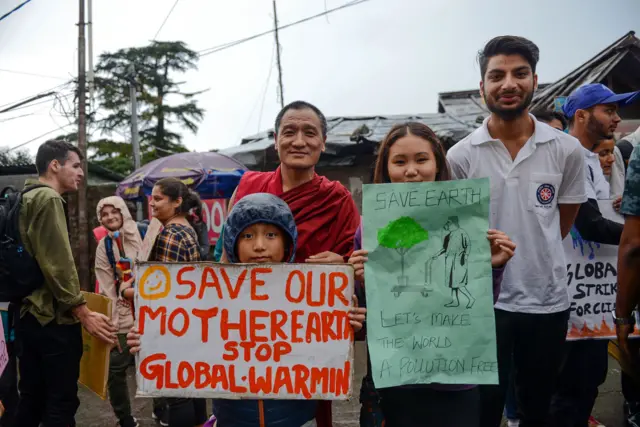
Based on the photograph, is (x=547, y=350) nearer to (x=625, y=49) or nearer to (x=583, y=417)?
(x=583, y=417)

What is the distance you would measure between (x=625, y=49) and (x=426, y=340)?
20.8ft

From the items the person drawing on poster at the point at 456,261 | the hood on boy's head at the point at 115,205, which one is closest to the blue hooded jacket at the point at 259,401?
the person drawing on poster at the point at 456,261

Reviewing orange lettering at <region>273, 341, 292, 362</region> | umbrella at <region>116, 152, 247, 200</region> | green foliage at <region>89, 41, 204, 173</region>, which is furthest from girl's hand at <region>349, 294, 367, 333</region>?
green foliage at <region>89, 41, 204, 173</region>

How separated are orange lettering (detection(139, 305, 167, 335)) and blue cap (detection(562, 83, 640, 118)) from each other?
2.34 metres

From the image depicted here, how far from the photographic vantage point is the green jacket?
7.77ft

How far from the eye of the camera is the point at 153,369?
158 cm

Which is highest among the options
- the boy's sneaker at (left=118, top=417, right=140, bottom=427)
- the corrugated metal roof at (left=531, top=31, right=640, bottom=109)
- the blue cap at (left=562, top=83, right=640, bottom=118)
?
the corrugated metal roof at (left=531, top=31, right=640, bottom=109)

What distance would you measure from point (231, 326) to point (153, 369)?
285mm

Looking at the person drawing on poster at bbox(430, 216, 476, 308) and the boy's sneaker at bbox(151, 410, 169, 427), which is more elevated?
the person drawing on poster at bbox(430, 216, 476, 308)

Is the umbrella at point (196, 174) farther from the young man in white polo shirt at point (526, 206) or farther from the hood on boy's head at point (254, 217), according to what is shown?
the young man in white polo shirt at point (526, 206)

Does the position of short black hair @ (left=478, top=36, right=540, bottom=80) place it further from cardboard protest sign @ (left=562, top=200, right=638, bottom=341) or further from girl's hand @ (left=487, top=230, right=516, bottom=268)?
cardboard protest sign @ (left=562, top=200, right=638, bottom=341)

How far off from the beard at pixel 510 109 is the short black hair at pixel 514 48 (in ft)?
0.45

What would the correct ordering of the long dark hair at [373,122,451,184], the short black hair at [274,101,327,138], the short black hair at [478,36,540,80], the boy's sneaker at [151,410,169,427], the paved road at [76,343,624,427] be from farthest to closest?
the boy's sneaker at [151,410,169,427]
the paved road at [76,343,624,427]
the short black hair at [274,101,327,138]
the short black hair at [478,36,540,80]
the long dark hair at [373,122,451,184]

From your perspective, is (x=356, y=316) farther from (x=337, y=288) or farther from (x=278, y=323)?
(x=278, y=323)
